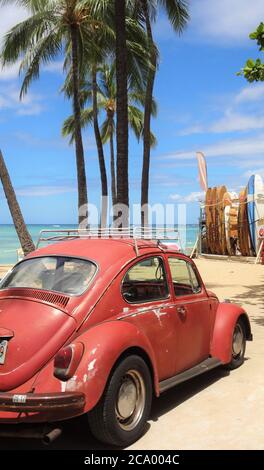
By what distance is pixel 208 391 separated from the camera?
223 inches

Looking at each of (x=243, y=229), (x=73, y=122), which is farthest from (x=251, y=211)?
(x=73, y=122)

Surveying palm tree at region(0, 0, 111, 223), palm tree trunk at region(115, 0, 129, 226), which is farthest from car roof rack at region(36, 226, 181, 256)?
palm tree at region(0, 0, 111, 223)

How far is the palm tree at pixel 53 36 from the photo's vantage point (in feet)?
64.8

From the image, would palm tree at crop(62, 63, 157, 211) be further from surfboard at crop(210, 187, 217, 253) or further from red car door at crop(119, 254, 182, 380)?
red car door at crop(119, 254, 182, 380)

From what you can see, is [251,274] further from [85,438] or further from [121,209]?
[85,438]

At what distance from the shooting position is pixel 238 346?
6.52m

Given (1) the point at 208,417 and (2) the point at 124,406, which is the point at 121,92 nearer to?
(1) the point at 208,417

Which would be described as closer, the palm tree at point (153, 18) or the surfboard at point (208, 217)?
the palm tree at point (153, 18)

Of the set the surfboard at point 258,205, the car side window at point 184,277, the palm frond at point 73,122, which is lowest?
the car side window at point 184,277

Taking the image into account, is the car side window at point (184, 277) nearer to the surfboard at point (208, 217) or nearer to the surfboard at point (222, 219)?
the surfboard at point (222, 219)

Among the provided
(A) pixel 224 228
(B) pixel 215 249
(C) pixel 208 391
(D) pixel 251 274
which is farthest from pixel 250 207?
(C) pixel 208 391

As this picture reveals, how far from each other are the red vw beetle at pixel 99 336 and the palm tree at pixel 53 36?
14.7 m

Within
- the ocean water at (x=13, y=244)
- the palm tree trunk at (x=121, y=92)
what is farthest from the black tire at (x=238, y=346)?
the palm tree trunk at (x=121, y=92)

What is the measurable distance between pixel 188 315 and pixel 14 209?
1000 centimetres
